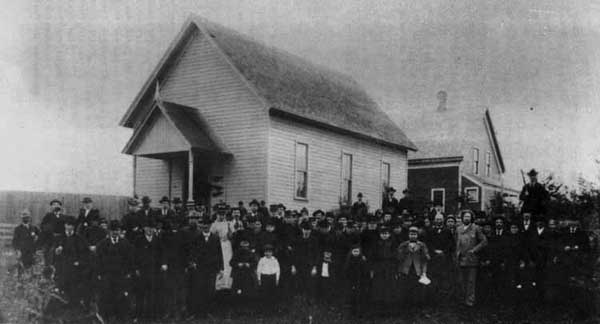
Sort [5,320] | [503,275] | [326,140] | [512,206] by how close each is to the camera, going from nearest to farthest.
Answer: [5,320], [503,275], [512,206], [326,140]

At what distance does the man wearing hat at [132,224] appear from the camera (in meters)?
13.7

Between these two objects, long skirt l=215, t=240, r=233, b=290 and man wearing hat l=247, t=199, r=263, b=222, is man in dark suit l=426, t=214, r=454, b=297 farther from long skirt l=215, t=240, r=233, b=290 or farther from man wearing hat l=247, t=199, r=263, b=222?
long skirt l=215, t=240, r=233, b=290

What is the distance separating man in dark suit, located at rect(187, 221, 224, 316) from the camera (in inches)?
528

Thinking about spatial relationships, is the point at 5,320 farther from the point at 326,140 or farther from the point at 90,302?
the point at 326,140

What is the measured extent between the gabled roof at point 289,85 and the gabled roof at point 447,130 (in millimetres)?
7867

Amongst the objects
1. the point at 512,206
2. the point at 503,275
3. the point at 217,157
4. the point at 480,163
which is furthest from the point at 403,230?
the point at 480,163

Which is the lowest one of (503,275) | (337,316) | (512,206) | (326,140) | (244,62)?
(337,316)

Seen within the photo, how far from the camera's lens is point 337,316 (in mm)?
13203

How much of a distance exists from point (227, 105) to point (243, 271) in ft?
30.2

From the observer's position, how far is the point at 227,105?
72.1 feet

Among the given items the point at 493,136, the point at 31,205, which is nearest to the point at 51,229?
the point at 31,205

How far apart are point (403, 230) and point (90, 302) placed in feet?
21.1

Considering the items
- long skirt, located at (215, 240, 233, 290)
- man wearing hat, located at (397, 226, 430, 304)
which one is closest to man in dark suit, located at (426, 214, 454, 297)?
man wearing hat, located at (397, 226, 430, 304)

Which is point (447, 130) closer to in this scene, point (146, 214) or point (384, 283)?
point (384, 283)
